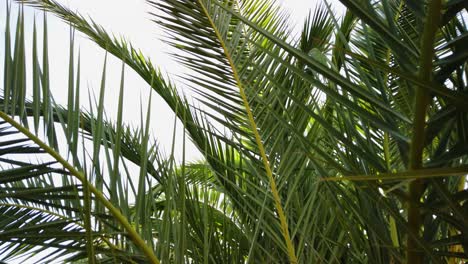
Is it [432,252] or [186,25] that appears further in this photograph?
[186,25]

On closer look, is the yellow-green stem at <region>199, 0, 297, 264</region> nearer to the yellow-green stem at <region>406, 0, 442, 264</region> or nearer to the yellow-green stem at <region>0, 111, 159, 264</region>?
the yellow-green stem at <region>0, 111, 159, 264</region>

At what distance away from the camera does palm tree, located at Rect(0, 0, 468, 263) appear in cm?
65

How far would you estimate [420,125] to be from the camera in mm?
657

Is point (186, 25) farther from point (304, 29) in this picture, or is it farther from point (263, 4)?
point (304, 29)

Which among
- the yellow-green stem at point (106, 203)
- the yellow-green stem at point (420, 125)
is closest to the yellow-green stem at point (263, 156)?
the yellow-green stem at point (106, 203)

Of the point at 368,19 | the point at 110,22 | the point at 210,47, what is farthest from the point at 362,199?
the point at 110,22

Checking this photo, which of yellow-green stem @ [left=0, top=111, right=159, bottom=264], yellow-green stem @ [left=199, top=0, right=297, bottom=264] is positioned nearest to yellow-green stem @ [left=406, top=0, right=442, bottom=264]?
yellow-green stem @ [left=0, top=111, right=159, bottom=264]

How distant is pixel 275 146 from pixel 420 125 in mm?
1007

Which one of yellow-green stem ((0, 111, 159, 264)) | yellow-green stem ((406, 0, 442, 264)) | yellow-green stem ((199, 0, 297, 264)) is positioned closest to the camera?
yellow-green stem ((406, 0, 442, 264))

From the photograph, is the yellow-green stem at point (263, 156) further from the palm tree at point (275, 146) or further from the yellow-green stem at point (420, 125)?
the yellow-green stem at point (420, 125)

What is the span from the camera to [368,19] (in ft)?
1.92

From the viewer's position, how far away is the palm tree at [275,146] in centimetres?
65

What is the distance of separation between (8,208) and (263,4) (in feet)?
3.83

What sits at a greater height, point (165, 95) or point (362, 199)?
point (165, 95)
